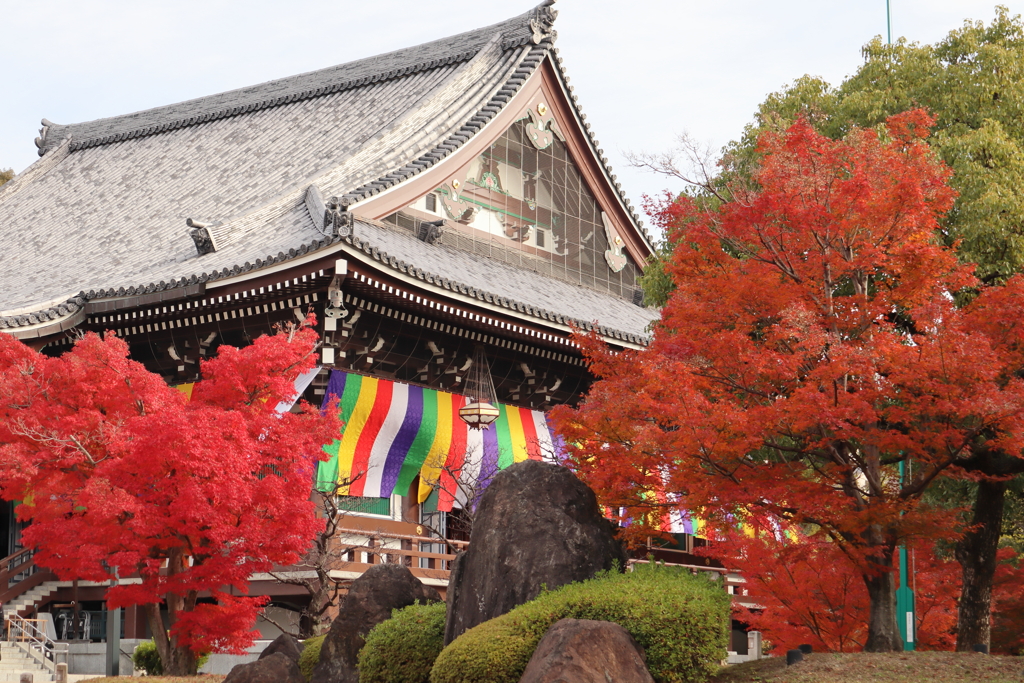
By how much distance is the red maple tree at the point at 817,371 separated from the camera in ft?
37.7

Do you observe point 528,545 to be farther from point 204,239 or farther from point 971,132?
point 204,239

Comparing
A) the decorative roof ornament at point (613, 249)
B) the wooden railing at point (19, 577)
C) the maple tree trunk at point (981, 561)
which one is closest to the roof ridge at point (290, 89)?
the decorative roof ornament at point (613, 249)

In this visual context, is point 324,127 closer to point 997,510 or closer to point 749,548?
point 749,548

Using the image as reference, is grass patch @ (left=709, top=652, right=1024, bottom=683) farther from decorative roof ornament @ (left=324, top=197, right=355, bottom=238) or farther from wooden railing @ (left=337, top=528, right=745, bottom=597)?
decorative roof ornament @ (left=324, top=197, right=355, bottom=238)

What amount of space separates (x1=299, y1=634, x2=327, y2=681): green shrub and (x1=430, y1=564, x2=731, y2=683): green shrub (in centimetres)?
385

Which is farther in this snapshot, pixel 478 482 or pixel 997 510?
pixel 478 482

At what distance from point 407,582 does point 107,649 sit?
8940 mm

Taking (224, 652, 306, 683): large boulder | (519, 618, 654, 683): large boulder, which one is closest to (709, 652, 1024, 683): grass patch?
(519, 618, 654, 683): large boulder

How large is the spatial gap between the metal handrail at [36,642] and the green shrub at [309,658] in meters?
7.39

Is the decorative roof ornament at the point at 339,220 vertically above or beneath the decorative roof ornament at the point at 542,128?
beneath

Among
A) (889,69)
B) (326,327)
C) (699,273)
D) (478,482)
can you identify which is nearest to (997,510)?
(699,273)

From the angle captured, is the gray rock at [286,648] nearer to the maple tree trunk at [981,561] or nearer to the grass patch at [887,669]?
the grass patch at [887,669]

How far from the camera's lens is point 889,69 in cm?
1822

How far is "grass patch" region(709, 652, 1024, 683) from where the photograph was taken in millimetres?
10734
